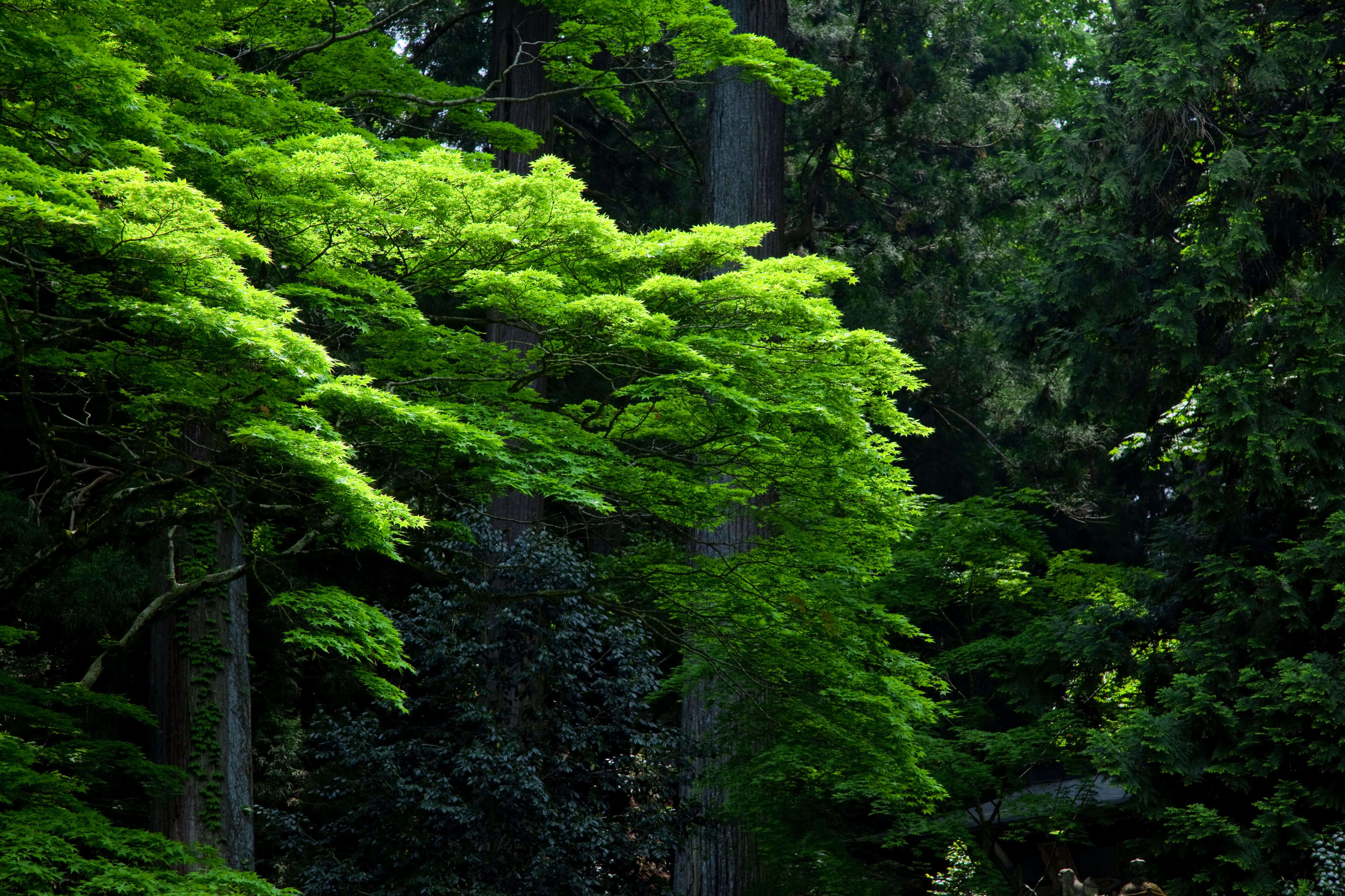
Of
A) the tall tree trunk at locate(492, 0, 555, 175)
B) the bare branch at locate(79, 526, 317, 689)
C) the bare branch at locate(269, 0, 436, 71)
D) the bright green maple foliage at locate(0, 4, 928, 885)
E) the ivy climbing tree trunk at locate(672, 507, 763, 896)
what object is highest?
the tall tree trunk at locate(492, 0, 555, 175)

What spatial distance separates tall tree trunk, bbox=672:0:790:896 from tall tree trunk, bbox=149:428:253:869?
3.41 metres

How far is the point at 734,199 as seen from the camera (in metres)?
10.9

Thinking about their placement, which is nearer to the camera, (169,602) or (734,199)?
(169,602)

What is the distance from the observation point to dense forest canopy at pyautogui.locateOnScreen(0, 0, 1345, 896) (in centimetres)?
614

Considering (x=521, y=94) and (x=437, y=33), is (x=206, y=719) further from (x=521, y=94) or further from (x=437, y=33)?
(x=437, y=33)

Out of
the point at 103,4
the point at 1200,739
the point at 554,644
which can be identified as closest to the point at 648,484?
the point at 554,644

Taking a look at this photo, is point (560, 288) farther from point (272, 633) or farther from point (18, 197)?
point (272, 633)

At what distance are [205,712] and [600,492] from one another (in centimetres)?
362

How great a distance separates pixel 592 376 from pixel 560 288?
6.48m

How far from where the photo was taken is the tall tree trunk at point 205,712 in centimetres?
863

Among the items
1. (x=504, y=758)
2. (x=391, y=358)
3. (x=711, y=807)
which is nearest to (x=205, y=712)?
(x=504, y=758)

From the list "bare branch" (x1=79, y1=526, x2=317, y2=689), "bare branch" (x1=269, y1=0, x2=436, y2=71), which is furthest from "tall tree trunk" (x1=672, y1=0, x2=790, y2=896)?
"bare branch" (x1=79, y1=526, x2=317, y2=689)

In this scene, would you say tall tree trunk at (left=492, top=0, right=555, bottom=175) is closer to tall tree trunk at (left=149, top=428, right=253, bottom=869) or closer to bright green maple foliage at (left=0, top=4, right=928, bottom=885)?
bright green maple foliage at (left=0, top=4, right=928, bottom=885)

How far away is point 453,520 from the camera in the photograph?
9.76 metres
